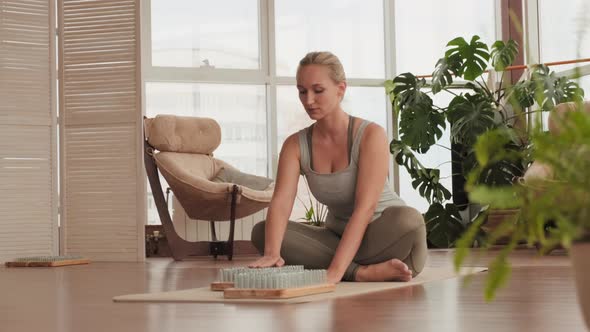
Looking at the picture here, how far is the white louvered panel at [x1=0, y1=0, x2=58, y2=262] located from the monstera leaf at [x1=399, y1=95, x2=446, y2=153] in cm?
289

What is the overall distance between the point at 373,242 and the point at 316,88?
2.07ft

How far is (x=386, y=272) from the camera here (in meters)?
3.41

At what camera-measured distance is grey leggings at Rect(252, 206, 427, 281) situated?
3393 millimetres

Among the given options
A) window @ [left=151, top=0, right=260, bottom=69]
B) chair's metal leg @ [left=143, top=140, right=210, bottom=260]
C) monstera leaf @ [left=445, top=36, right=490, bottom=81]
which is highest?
window @ [left=151, top=0, right=260, bottom=69]


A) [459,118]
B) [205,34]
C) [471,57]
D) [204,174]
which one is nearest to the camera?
[204,174]

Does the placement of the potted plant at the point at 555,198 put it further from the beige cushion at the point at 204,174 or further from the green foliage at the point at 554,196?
the beige cushion at the point at 204,174

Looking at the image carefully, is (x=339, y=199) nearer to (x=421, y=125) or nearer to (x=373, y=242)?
(x=373, y=242)

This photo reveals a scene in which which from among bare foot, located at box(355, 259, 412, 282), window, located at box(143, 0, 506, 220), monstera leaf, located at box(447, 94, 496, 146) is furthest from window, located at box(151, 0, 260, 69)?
bare foot, located at box(355, 259, 412, 282)

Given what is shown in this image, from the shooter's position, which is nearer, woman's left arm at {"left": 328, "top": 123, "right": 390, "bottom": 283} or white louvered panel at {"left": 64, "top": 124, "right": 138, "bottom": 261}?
woman's left arm at {"left": 328, "top": 123, "right": 390, "bottom": 283}

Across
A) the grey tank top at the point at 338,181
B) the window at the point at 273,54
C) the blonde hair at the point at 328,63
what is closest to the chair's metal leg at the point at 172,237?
the window at the point at 273,54

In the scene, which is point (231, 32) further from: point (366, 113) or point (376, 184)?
point (376, 184)

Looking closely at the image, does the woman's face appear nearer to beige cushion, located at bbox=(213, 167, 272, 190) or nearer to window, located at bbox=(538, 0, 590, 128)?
beige cushion, located at bbox=(213, 167, 272, 190)

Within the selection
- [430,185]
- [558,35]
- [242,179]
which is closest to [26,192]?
[242,179]

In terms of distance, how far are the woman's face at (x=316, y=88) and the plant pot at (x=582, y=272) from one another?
8.73 feet
